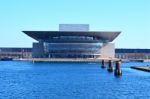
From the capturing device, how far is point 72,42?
15462 centimetres

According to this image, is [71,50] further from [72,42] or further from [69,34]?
[69,34]

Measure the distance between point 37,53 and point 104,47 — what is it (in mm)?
20735

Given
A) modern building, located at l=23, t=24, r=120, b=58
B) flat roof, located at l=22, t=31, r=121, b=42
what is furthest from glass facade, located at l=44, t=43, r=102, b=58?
flat roof, located at l=22, t=31, r=121, b=42

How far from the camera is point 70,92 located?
41.2m

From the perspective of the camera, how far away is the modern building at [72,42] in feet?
507

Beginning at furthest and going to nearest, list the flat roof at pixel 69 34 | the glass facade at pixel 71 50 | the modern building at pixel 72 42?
1. the glass facade at pixel 71 50
2. the modern building at pixel 72 42
3. the flat roof at pixel 69 34

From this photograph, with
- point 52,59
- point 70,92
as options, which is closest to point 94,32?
point 52,59

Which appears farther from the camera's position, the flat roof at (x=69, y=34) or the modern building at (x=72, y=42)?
the modern building at (x=72, y=42)

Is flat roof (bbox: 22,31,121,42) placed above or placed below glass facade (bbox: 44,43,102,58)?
above

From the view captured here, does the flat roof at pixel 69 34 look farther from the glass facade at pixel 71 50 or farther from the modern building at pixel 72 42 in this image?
the glass facade at pixel 71 50

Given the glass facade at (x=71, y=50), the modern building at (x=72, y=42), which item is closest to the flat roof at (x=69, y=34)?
the modern building at (x=72, y=42)

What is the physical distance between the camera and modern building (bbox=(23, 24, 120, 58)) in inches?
6088

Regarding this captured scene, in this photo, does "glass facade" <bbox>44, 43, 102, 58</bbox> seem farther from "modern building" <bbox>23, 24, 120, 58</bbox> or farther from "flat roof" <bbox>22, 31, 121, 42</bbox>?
"flat roof" <bbox>22, 31, 121, 42</bbox>

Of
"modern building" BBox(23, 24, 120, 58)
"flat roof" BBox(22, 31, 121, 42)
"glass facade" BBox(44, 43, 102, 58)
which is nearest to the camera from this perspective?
"flat roof" BBox(22, 31, 121, 42)
